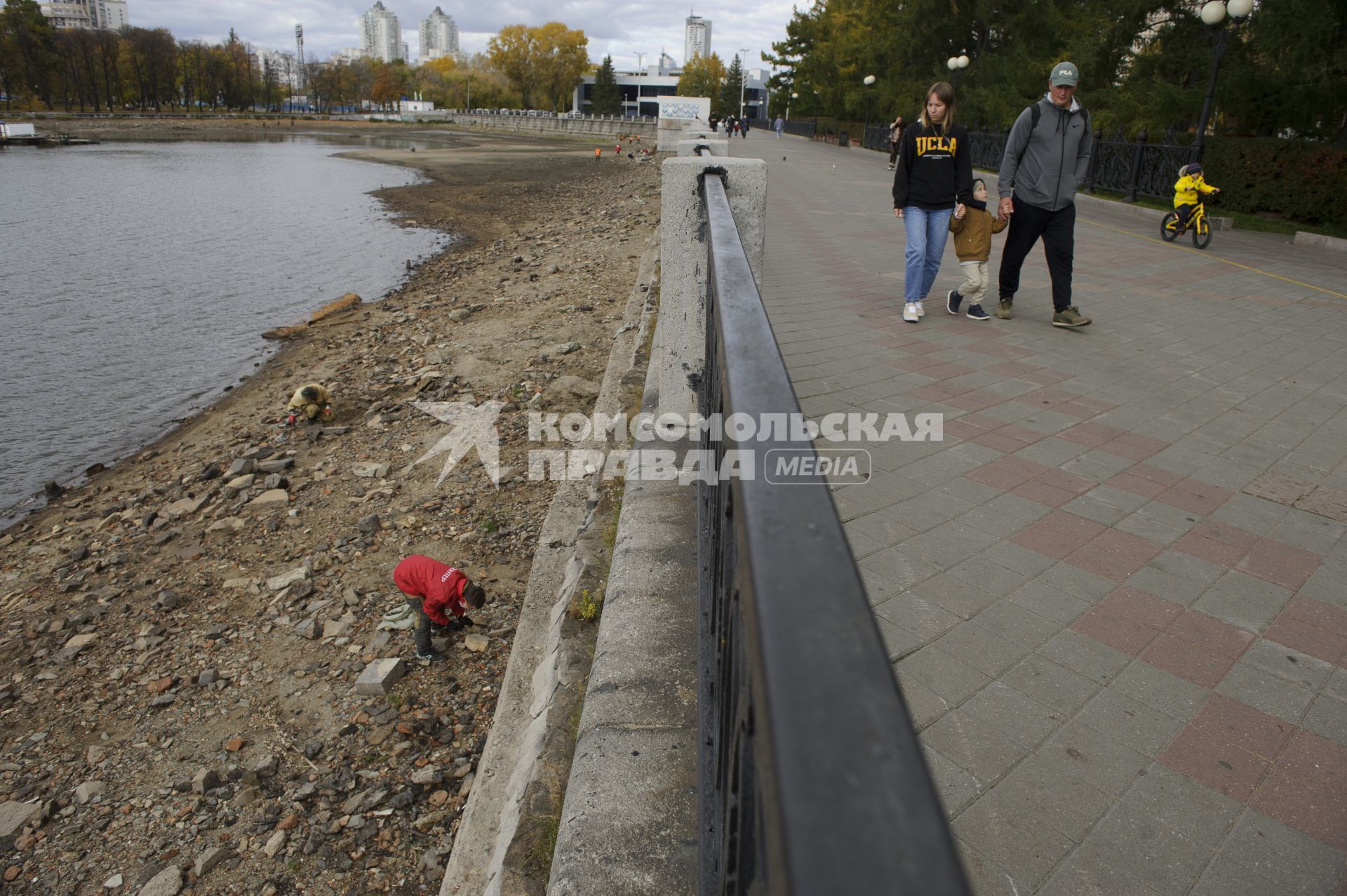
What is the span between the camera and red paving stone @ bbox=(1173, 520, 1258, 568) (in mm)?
3680

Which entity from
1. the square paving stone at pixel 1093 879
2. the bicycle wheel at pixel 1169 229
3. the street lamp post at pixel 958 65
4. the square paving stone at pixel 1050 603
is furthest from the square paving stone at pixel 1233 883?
the street lamp post at pixel 958 65

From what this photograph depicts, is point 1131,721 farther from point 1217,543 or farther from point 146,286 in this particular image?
point 146,286

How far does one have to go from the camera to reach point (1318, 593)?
11.3 feet

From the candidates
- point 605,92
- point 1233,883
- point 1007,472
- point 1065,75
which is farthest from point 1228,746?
point 605,92

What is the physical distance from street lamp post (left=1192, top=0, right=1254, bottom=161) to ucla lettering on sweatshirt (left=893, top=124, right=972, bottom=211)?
415 inches

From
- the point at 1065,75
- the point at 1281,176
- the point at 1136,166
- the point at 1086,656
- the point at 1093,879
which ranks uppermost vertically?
the point at 1065,75

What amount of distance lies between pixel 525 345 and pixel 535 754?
8278 mm

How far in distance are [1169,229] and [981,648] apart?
42.7ft

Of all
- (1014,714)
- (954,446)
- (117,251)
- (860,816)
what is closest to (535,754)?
(1014,714)

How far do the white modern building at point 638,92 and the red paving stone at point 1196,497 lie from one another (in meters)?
135

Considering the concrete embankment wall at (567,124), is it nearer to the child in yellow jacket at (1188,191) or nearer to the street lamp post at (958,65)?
the street lamp post at (958,65)

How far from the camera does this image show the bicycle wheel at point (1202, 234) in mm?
12758

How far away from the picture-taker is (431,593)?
4.67m

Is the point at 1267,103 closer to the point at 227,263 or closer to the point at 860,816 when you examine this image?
the point at 860,816
